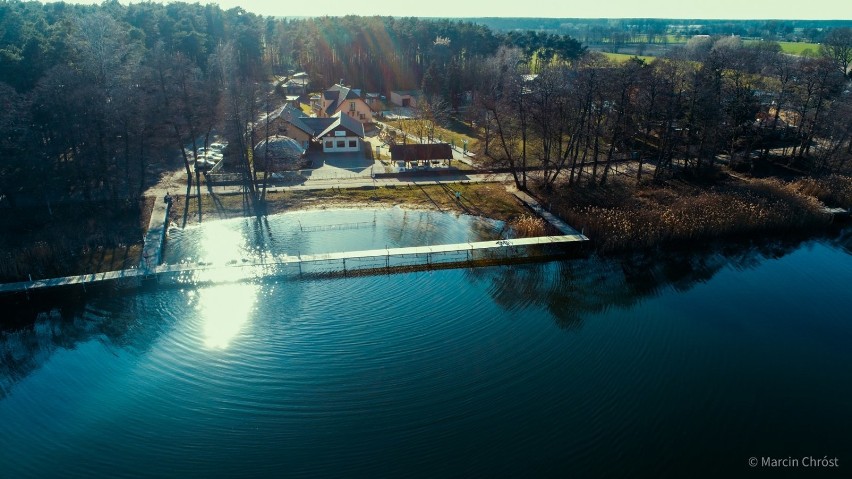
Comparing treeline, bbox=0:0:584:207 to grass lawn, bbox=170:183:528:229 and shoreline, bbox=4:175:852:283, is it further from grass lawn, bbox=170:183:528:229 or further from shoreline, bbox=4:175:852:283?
shoreline, bbox=4:175:852:283

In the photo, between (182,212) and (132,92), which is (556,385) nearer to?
(182,212)

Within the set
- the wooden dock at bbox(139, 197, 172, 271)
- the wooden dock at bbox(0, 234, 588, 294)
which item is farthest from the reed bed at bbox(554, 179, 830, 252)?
the wooden dock at bbox(139, 197, 172, 271)

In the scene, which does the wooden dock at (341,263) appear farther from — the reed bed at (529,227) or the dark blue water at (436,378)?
the dark blue water at (436,378)

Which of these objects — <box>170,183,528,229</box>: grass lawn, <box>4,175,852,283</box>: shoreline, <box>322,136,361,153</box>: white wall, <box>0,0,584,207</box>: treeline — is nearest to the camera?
<box>4,175,852,283</box>: shoreline

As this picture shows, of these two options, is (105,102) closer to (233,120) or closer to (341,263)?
(233,120)

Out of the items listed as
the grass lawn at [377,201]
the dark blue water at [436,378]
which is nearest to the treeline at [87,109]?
the grass lawn at [377,201]

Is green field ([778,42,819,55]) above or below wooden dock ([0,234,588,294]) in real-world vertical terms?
above
